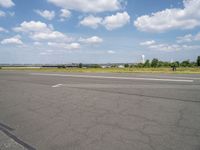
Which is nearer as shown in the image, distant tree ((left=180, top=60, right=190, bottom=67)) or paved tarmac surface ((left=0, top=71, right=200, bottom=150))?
paved tarmac surface ((left=0, top=71, right=200, bottom=150))

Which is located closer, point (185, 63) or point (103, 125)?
point (103, 125)

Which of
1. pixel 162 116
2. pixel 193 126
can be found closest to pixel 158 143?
pixel 193 126

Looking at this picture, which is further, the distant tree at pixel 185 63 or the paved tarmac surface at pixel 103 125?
the distant tree at pixel 185 63

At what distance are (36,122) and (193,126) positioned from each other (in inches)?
155

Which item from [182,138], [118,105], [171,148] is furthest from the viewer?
[118,105]

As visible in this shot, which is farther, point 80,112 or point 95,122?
point 80,112

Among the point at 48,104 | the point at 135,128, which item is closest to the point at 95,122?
the point at 135,128

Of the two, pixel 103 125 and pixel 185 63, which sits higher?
pixel 185 63

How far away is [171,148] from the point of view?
3418 mm

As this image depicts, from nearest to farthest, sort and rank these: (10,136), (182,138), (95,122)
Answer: (182,138)
(10,136)
(95,122)

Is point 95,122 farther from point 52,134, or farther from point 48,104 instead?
point 48,104

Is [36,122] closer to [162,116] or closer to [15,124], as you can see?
[15,124]

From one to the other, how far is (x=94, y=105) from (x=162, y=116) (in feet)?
8.15

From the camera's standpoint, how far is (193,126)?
176 inches
